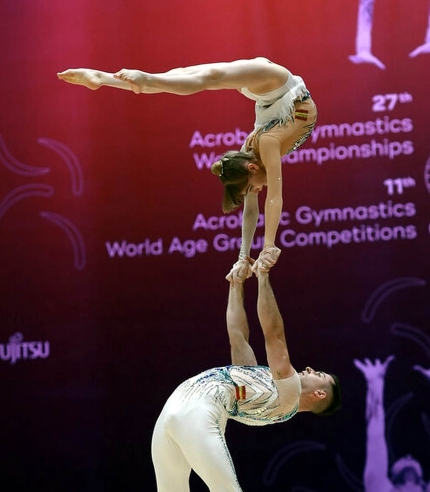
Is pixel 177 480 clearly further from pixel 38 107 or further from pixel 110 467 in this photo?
pixel 38 107

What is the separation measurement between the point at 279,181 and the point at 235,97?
6.22 feet

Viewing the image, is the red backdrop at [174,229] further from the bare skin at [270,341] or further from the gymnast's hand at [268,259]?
the gymnast's hand at [268,259]

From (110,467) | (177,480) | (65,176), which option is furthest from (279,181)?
(110,467)

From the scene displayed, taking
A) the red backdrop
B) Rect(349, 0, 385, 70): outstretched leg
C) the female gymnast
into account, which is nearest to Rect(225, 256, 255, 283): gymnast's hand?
the female gymnast

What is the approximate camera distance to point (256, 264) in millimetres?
4066

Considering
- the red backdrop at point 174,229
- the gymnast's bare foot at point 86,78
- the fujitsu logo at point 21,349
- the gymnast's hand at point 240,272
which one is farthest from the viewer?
the fujitsu logo at point 21,349

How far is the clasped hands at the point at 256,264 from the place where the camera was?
402cm

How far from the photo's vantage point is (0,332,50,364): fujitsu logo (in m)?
5.89

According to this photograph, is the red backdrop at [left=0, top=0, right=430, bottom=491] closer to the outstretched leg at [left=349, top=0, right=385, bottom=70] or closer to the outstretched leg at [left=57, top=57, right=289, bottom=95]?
the outstretched leg at [left=349, top=0, right=385, bottom=70]

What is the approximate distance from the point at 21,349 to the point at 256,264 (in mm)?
2454

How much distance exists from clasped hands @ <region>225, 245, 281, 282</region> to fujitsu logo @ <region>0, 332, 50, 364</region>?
2.02 m

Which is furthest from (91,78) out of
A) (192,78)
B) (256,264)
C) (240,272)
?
(240,272)

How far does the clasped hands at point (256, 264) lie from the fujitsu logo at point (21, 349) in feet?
6.61

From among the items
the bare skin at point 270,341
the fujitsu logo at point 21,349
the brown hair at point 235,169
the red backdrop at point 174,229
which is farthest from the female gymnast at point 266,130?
the fujitsu logo at point 21,349
